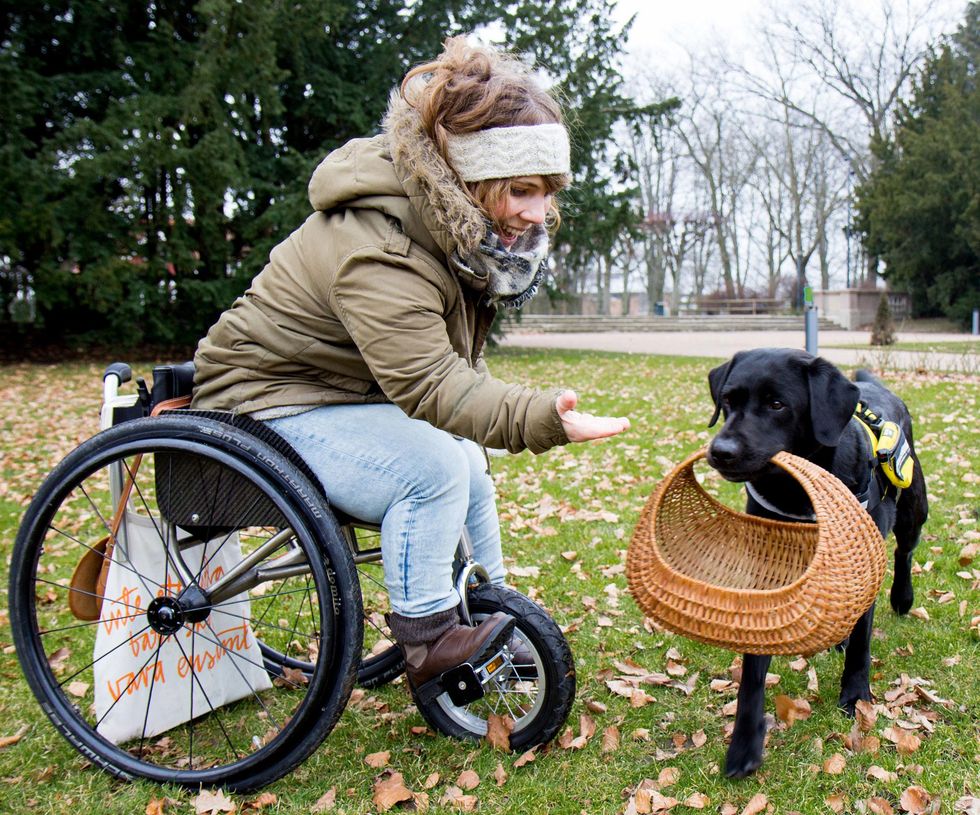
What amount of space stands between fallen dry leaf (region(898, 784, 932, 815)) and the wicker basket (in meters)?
0.50

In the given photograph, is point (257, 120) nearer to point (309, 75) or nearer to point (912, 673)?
point (309, 75)

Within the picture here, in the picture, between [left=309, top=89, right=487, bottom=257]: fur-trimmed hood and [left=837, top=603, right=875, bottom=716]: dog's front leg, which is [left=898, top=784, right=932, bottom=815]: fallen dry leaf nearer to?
[left=837, top=603, right=875, bottom=716]: dog's front leg

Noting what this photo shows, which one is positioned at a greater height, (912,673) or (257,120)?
(257,120)

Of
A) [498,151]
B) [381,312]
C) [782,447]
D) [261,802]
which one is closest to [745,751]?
[782,447]

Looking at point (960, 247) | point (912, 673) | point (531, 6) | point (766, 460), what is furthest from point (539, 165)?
point (960, 247)

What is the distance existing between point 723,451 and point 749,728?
2.60 ft

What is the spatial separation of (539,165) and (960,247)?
33016mm

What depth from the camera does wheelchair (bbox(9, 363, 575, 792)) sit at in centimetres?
225

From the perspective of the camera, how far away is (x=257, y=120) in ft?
58.4

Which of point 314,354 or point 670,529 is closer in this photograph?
point 314,354

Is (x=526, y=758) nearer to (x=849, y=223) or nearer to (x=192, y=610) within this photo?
(x=192, y=610)

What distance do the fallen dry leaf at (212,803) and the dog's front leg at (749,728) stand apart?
1.38m

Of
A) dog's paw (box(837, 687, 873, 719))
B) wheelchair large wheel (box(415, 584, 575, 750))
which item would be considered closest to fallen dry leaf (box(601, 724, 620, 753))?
wheelchair large wheel (box(415, 584, 575, 750))

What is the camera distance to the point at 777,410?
2.74m
